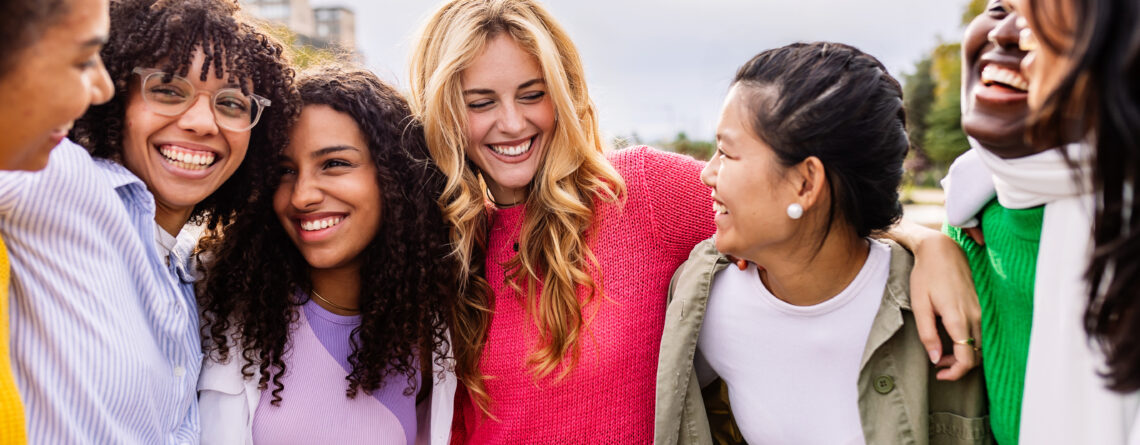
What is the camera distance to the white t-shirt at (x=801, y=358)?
2.20 m

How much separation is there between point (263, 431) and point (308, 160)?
982 mm

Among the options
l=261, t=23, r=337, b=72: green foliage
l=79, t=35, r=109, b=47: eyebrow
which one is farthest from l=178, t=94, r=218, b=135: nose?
l=79, t=35, r=109, b=47: eyebrow

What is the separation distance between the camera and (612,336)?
102 inches

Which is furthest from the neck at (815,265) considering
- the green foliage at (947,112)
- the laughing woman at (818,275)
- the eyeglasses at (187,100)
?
the green foliage at (947,112)

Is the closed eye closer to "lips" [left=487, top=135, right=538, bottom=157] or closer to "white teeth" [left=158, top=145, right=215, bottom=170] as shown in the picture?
"white teeth" [left=158, top=145, right=215, bottom=170]

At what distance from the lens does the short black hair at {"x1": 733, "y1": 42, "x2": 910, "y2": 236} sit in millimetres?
2074

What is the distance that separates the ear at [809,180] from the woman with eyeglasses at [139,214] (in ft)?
5.69

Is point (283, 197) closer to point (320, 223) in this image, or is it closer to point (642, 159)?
point (320, 223)

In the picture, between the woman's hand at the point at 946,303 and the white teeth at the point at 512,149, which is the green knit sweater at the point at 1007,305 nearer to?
the woman's hand at the point at 946,303

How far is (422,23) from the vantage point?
302 cm

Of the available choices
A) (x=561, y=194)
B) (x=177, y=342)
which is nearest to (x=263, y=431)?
(x=177, y=342)

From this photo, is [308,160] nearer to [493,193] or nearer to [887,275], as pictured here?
[493,193]

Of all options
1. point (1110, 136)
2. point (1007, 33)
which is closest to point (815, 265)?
point (1007, 33)

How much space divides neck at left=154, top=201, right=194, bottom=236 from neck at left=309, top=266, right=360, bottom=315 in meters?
0.54
